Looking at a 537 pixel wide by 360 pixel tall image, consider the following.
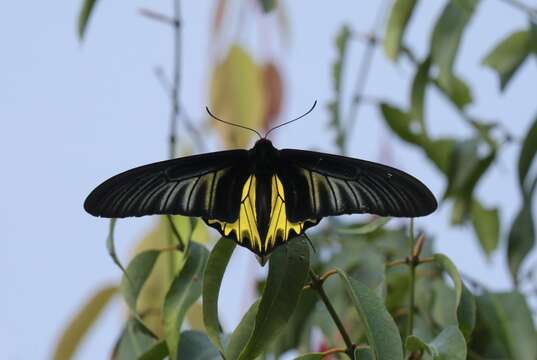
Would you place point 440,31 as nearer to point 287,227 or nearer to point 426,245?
point 426,245

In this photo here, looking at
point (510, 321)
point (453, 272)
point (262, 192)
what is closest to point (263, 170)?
point (262, 192)

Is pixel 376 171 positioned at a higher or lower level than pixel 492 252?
higher

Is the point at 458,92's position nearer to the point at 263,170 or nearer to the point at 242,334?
the point at 263,170

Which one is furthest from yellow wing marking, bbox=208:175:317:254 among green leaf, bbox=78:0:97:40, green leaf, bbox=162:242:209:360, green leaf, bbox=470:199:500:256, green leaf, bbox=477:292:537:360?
green leaf, bbox=470:199:500:256

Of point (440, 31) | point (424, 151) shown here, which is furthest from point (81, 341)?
point (440, 31)

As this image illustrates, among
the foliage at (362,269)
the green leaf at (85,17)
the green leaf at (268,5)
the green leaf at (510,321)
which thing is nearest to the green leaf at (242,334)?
the foliage at (362,269)

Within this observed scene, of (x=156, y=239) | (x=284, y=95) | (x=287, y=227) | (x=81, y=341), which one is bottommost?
(x=81, y=341)
